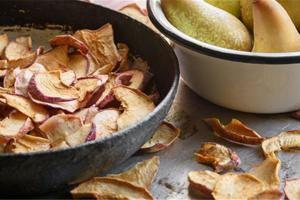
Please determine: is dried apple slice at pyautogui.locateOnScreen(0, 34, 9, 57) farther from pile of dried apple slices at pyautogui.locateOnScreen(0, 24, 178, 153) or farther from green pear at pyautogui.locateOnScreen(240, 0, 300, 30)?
green pear at pyautogui.locateOnScreen(240, 0, 300, 30)

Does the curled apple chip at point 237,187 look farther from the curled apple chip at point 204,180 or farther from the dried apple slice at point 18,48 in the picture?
the dried apple slice at point 18,48

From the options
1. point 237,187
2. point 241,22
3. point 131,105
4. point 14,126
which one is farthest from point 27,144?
point 241,22

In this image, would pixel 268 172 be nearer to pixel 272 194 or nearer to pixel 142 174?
pixel 272 194

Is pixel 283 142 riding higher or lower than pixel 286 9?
lower

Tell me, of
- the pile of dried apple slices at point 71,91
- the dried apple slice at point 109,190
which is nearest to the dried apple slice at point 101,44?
the pile of dried apple slices at point 71,91

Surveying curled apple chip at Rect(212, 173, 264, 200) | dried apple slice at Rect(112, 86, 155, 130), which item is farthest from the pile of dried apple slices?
curled apple chip at Rect(212, 173, 264, 200)

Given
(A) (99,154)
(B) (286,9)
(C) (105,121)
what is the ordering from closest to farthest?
(A) (99,154) → (C) (105,121) → (B) (286,9)

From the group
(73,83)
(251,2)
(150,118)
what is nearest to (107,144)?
(150,118)
